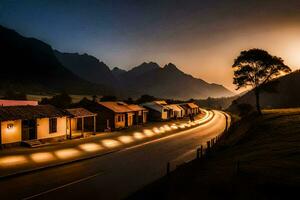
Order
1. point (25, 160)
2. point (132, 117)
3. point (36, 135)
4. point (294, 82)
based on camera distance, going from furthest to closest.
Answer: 1. point (294, 82)
2. point (132, 117)
3. point (36, 135)
4. point (25, 160)

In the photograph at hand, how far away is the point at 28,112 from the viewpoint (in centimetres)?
3250

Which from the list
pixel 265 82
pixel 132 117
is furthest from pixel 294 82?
pixel 132 117

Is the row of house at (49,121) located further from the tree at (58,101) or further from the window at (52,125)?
the tree at (58,101)

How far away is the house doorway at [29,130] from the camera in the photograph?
31694 mm

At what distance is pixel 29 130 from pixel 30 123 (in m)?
1.23

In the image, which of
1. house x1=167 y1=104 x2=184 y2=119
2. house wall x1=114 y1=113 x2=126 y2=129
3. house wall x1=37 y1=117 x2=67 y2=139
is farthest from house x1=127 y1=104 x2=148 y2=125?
house wall x1=37 y1=117 x2=67 y2=139

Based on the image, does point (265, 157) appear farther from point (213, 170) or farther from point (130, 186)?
point (130, 186)

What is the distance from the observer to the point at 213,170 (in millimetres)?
16609

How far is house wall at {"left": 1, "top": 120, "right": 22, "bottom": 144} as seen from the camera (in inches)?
1122

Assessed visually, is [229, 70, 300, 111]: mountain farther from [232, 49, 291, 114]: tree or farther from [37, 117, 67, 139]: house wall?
[37, 117, 67, 139]: house wall

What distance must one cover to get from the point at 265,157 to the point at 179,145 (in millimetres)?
16860

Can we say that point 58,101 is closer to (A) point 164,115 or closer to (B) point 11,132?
(A) point 164,115

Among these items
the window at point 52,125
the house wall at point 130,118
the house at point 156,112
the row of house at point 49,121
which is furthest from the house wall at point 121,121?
the house at point 156,112

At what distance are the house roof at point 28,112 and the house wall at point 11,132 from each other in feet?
1.89
